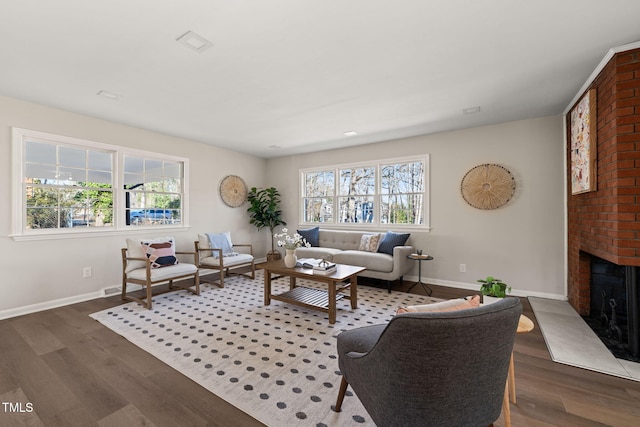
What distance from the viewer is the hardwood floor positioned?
1.64 meters

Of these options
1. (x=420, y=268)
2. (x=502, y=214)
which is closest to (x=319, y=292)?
(x=420, y=268)

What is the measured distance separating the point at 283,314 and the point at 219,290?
4.66 feet

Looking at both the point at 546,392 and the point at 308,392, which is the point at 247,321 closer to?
the point at 308,392

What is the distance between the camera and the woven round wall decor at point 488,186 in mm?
4051

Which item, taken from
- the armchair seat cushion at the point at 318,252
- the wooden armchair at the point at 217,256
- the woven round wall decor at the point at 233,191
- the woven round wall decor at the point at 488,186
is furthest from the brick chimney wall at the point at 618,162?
the woven round wall decor at the point at 233,191

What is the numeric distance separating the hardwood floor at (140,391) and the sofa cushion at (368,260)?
190 cm

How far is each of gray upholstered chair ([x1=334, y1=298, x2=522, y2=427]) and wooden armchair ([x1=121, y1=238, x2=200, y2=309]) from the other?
3.26 metres

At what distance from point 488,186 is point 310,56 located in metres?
3.29

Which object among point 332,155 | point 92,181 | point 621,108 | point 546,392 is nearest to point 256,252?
point 332,155

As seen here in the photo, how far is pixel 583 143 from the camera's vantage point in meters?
2.93

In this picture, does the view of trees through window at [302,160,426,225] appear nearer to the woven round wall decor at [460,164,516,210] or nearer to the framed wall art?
the woven round wall decor at [460,164,516,210]

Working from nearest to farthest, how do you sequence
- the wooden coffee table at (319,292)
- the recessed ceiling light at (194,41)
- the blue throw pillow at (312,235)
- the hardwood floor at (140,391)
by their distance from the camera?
the hardwood floor at (140,391), the recessed ceiling light at (194,41), the wooden coffee table at (319,292), the blue throw pillow at (312,235)

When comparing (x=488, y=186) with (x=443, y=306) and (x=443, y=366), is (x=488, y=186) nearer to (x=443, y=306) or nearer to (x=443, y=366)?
(x=443, y=306)

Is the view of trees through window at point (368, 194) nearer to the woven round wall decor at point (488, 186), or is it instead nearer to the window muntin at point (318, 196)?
the window muntin at point (318, 196)
